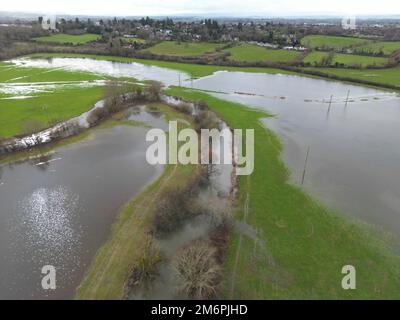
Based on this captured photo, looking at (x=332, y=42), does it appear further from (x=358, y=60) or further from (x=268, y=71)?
(x=268, y=71)

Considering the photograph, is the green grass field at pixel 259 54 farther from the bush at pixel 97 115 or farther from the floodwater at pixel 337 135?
the bush at pixel 97 115

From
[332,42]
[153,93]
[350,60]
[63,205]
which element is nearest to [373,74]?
[350,60]

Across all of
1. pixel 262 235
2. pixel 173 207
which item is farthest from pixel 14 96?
pixel 262 235

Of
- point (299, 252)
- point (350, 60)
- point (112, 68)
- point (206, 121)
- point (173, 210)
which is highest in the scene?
point (350, 60)

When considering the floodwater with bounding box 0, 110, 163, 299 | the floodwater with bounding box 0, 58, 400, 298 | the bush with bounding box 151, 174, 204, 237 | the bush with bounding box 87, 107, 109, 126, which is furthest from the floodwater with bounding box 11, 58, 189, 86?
the bush with bounding box 151, 174, 204, 237

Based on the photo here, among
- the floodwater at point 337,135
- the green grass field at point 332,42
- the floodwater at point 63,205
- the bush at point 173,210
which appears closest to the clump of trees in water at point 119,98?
the floodwater at point 63,205

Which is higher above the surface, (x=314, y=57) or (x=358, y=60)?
(x=314, y=57)
